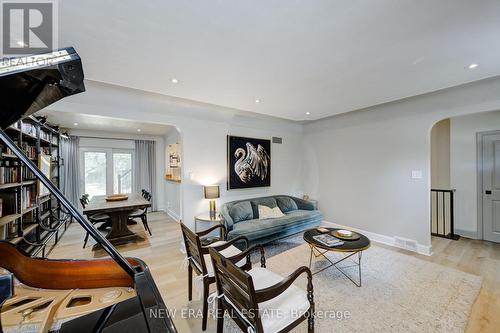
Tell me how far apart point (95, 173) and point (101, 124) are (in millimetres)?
1919

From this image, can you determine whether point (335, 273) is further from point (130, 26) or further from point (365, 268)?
point (130, 26)

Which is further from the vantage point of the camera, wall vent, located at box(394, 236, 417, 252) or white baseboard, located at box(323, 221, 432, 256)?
wall vent, located at box(394, 236, 417, 252)

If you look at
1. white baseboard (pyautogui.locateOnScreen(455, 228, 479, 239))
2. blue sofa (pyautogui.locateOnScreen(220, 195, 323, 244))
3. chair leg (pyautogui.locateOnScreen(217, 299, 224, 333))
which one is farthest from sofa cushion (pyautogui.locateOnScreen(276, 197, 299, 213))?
white baseboard (pyautogui.locateOnScreen(455, 228, 479, 239))

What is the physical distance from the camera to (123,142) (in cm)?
611

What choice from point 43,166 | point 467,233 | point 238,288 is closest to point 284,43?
point 238,288

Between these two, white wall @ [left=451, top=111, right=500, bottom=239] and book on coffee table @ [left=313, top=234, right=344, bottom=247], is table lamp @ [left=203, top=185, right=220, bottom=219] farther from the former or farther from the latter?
white wall @ [left=451, top=111, right=500, bottom=239]

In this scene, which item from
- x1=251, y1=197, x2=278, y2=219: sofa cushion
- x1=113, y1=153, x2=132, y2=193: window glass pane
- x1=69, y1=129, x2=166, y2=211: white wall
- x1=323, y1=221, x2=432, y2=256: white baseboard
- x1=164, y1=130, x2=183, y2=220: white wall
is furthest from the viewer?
x1=113, y1=153, x2=132, y2=193: window glass pane

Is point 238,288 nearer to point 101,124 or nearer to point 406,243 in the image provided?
point 406,243

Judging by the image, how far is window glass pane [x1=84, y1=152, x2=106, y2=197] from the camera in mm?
5719

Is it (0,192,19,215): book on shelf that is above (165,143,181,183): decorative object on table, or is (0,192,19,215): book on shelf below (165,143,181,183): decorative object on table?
below

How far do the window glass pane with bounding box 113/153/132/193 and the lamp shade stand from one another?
155 inches

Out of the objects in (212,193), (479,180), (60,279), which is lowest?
(60,279)

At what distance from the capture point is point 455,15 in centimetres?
145

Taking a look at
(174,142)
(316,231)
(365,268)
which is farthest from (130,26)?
(174,142)
